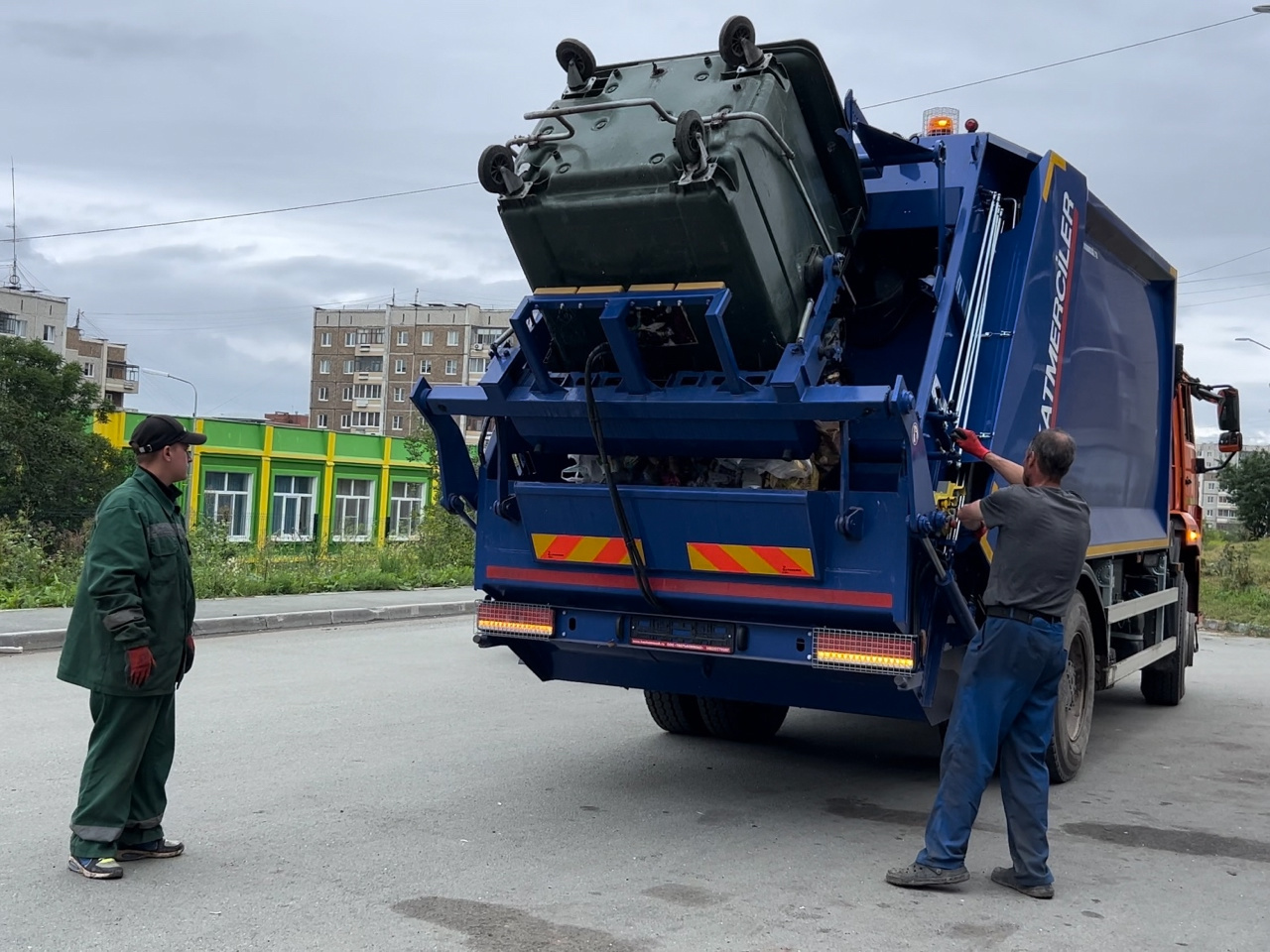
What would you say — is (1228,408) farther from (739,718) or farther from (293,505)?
(293,505)

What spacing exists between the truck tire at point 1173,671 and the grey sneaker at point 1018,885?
540cm

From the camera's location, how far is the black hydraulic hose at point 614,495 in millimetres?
5719

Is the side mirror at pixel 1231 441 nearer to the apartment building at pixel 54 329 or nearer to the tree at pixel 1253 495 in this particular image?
the tree at pixel 1253 495

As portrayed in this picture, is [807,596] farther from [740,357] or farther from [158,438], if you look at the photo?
[158,438]

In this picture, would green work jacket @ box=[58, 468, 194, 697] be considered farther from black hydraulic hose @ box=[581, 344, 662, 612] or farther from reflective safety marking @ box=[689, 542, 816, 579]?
reflective safety marking @ box=[689, 542, 816, 579]

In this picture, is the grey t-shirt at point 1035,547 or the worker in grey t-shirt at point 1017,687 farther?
the grey t-shirt at point 1035,547

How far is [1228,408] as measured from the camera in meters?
10.8

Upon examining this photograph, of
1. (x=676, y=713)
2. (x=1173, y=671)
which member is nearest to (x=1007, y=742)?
(x=676, y=713)

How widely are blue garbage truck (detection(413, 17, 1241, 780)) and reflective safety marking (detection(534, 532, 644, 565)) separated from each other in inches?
0.8

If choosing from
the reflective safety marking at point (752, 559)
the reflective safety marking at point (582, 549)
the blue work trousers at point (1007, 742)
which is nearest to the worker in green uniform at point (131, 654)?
the reflective safety marking at point (582, 549)

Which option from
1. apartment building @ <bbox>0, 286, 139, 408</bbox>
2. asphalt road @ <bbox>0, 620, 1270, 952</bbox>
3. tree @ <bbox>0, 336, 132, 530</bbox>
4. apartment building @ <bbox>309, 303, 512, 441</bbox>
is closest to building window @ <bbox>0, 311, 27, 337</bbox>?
apartment building @ <bbox>0, 286, 139, 408</bbox>

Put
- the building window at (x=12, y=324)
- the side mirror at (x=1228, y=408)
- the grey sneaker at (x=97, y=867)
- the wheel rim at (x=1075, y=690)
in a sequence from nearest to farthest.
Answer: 1. the grey sneaker at (x=97, y=867)
2. the wheel rim at (x=1075, y=690)
3. the side mirror at (x=1228, y=408)
4. the building window at (x=12, y=324)

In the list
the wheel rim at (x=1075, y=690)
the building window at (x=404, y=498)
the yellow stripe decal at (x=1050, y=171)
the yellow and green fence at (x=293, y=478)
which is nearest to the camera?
the yellow stripe decal at (x=1050, y=171)

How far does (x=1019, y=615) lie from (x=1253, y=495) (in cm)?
5368
